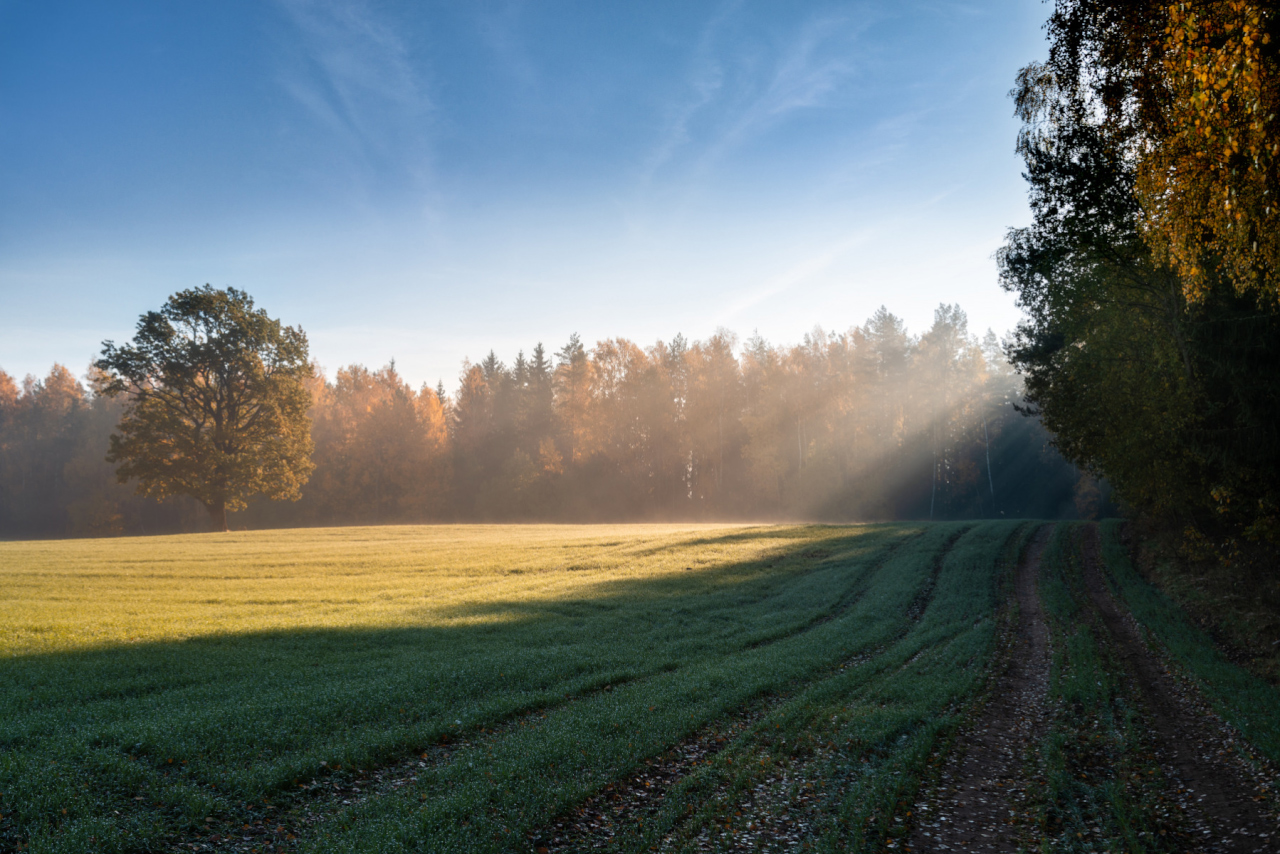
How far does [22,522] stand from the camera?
3132 inches

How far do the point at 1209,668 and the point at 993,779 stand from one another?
8441 mm

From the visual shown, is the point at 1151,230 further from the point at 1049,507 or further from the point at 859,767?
the point at 1049,507

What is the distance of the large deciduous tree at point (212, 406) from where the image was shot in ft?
141

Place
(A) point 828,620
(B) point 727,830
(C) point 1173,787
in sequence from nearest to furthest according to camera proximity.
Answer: (B) point 727,830 → (C) point 1173,787 → (A) point 828,620

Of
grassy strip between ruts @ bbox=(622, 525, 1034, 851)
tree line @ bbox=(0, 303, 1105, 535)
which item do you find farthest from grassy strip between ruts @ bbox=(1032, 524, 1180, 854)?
tree line @ bbox=(0, 303, 1105, 535)

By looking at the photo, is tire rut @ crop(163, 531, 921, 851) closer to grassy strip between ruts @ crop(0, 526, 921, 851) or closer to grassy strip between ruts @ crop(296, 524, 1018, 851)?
grassy strip between ruts @ crop(0, 526, 921, 851)

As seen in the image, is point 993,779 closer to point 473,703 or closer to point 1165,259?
point 473,703

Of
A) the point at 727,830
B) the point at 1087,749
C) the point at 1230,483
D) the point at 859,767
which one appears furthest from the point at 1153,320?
the point at 727,830

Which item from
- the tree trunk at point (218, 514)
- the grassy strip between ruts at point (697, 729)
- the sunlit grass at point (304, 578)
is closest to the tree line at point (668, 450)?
the tree trunk at point (218, 514)

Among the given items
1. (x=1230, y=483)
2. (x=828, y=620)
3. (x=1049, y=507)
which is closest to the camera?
(x=1230, y=483)

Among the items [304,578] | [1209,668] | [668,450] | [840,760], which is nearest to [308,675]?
[840,760]

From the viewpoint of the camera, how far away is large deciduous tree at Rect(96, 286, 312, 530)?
4288 centimetres

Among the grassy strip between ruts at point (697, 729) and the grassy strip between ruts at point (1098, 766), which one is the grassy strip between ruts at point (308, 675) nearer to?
the grassy strip between ruts at point (697, 729)

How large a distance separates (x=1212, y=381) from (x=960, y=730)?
13.6 meters
